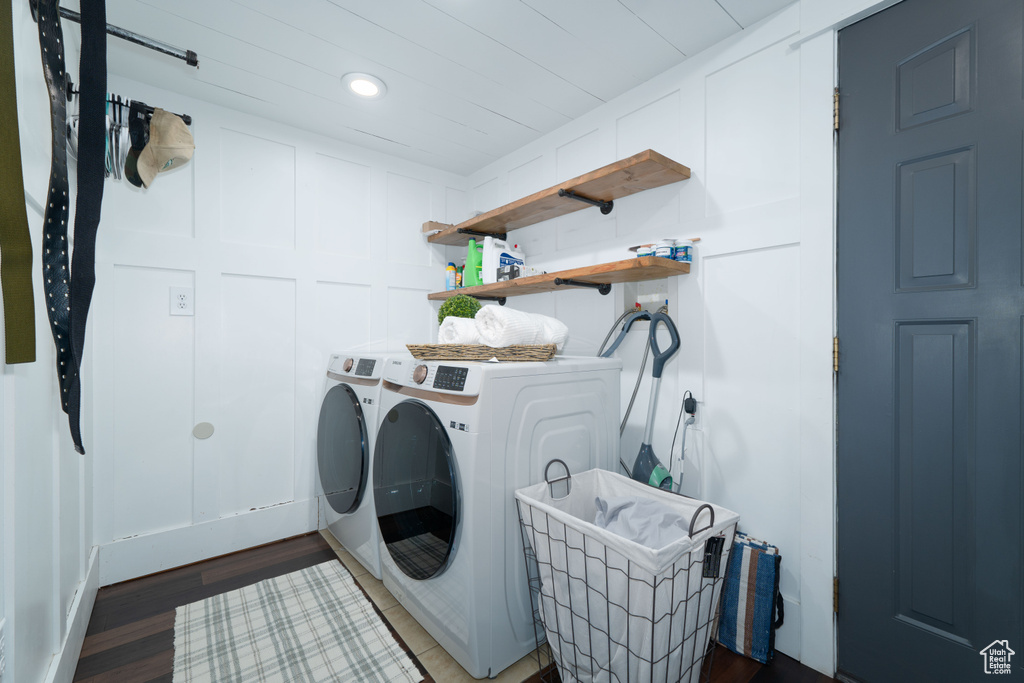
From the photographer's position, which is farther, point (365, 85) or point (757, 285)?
point (365, 85)

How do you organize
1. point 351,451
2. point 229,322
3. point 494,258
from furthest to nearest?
point 494,258 < point 229,322 < point 351,451

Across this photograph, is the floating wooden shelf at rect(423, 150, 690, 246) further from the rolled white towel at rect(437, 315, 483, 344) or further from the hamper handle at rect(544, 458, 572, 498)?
the hamper handle at rect(544, 458, 572, 498)

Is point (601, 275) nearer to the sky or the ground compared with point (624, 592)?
nearer to the sky

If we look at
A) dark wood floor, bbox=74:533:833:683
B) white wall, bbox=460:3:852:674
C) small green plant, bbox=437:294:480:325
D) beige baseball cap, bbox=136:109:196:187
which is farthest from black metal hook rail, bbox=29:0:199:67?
dark wood floor, bbox=74:533:833:683

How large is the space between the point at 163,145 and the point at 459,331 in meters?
1.41

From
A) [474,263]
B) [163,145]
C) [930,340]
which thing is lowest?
[930,340]

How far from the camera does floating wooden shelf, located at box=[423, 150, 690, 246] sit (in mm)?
1614

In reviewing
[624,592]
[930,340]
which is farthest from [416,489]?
[930,340]

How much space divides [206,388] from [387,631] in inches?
54.7

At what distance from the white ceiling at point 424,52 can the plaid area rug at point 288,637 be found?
2.18 meters

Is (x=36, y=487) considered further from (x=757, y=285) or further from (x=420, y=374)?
(x=757, y=285)

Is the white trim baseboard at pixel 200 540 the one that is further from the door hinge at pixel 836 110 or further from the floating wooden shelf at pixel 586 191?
the door hinge at pixel 836 110

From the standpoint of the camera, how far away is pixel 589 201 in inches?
77.4

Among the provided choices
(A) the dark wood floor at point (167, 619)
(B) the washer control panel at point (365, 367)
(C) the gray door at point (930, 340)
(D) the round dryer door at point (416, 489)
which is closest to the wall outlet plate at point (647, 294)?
(C) the gray door at point (930, 340)
